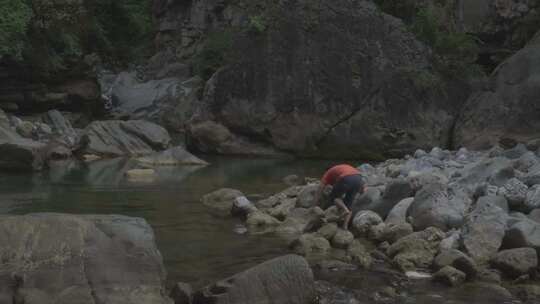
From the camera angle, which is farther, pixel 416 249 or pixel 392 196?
pixel 392 196

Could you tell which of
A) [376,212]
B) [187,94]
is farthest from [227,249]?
[187,94]

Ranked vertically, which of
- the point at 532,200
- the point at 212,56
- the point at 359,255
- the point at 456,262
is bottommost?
the point at 359,255

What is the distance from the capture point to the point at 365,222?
11141 millimetres

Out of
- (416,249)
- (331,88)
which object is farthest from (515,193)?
(331,88)

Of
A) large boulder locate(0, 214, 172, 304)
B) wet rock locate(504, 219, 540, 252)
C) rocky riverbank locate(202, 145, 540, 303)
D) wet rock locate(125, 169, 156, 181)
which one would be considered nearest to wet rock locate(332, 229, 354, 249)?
rocky riverbank locate(202, 145, 540, 303)

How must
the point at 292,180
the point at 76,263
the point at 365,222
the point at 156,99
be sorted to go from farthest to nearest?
the point at 156,99, the point at 292,180, the point at 365,222, the point at 76,263

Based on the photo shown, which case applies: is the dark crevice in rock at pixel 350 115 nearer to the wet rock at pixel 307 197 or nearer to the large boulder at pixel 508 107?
the large boulder at pixel 508 107

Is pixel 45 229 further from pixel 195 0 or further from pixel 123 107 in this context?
pixel 195 0

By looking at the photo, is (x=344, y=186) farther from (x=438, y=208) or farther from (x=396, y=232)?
(x=438, y=208)

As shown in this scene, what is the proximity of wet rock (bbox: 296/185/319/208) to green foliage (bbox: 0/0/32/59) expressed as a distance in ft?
53.2

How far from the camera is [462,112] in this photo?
927 inches

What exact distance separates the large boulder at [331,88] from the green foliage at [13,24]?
272 inches

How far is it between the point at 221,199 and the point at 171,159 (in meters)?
7.73

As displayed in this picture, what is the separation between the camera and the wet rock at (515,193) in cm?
1086
